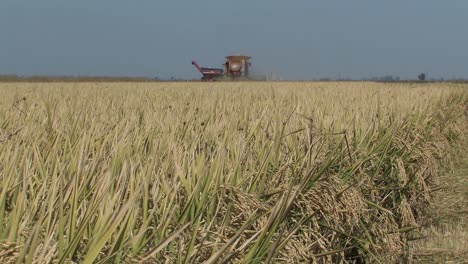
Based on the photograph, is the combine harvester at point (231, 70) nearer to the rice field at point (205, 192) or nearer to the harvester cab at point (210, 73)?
the harvester cab at point (210, 73)

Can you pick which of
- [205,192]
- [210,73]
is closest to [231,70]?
[210,73]

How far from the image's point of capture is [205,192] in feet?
5.16

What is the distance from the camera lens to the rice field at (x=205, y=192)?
3.86 ft

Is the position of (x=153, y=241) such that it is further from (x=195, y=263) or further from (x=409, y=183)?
(x=409, y=183)

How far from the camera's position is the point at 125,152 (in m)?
1.96

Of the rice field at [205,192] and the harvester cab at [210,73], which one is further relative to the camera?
the harvester cab at [210,73]

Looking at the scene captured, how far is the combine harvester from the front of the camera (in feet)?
99.2

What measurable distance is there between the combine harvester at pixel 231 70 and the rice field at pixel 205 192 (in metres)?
26.2

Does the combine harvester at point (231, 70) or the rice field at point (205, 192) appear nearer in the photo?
the rice field at point (205, 192)

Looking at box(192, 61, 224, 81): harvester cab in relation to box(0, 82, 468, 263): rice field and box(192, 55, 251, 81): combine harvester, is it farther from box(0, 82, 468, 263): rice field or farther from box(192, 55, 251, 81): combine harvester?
box(0, 82, 468, 263): rice field

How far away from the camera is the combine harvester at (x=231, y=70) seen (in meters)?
30.2

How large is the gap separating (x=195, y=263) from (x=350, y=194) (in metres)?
1.20

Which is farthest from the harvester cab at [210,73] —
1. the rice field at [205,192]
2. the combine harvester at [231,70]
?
the rice field at [205,192]

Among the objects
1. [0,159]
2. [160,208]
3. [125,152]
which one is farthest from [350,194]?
[0,159]
